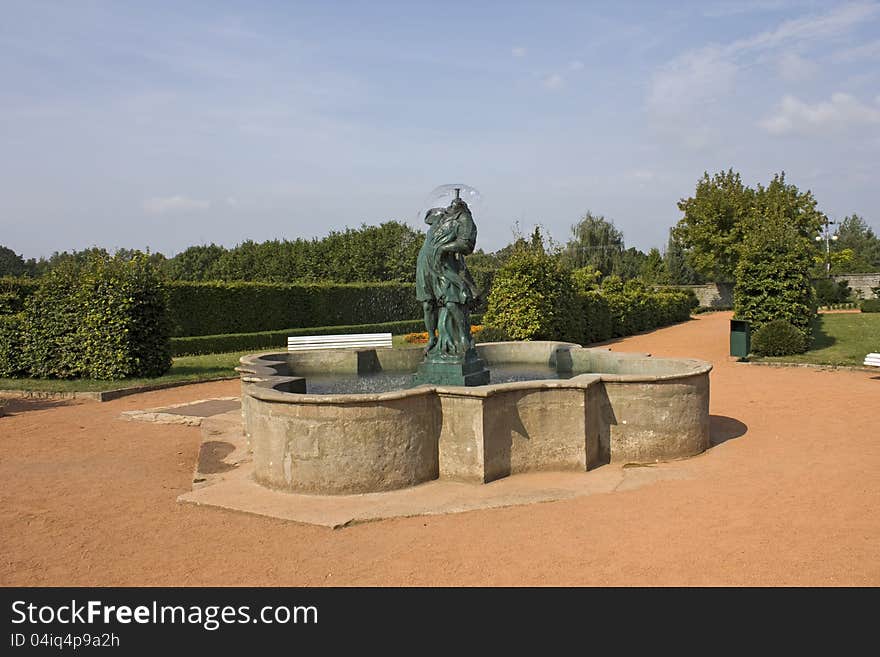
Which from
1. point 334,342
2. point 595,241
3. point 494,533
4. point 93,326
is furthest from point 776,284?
point 595,241

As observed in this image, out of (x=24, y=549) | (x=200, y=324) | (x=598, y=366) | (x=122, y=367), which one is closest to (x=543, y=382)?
(x=598, y=366)

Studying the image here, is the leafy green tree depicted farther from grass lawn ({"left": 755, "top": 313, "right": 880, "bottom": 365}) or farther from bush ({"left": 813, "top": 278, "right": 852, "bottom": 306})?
grass lawn ({"left": 755, "top": 313, "right": 880, "bottom": 365})

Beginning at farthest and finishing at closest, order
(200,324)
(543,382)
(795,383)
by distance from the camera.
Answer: (200,324), (795,383), (543,382)

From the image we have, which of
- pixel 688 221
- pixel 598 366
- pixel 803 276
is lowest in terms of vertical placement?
pixel 598 366

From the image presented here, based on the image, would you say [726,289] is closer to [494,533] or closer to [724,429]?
[724,429]

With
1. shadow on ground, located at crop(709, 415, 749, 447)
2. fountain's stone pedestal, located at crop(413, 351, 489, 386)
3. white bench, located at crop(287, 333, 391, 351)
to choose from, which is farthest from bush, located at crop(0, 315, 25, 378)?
shadow on ground, located at crop(709, 415, 749, 447)

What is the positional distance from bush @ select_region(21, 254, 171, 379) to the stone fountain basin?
770cm

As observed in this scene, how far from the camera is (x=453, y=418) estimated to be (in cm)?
676

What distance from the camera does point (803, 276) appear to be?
58.7 ft

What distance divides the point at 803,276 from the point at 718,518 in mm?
14589

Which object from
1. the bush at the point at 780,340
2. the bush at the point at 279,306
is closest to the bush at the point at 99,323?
the bush at the point at 279,306

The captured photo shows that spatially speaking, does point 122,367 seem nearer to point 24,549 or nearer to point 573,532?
point 24,549

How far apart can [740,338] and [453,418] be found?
43.2 feet

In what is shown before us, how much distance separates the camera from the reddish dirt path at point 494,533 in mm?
4633
